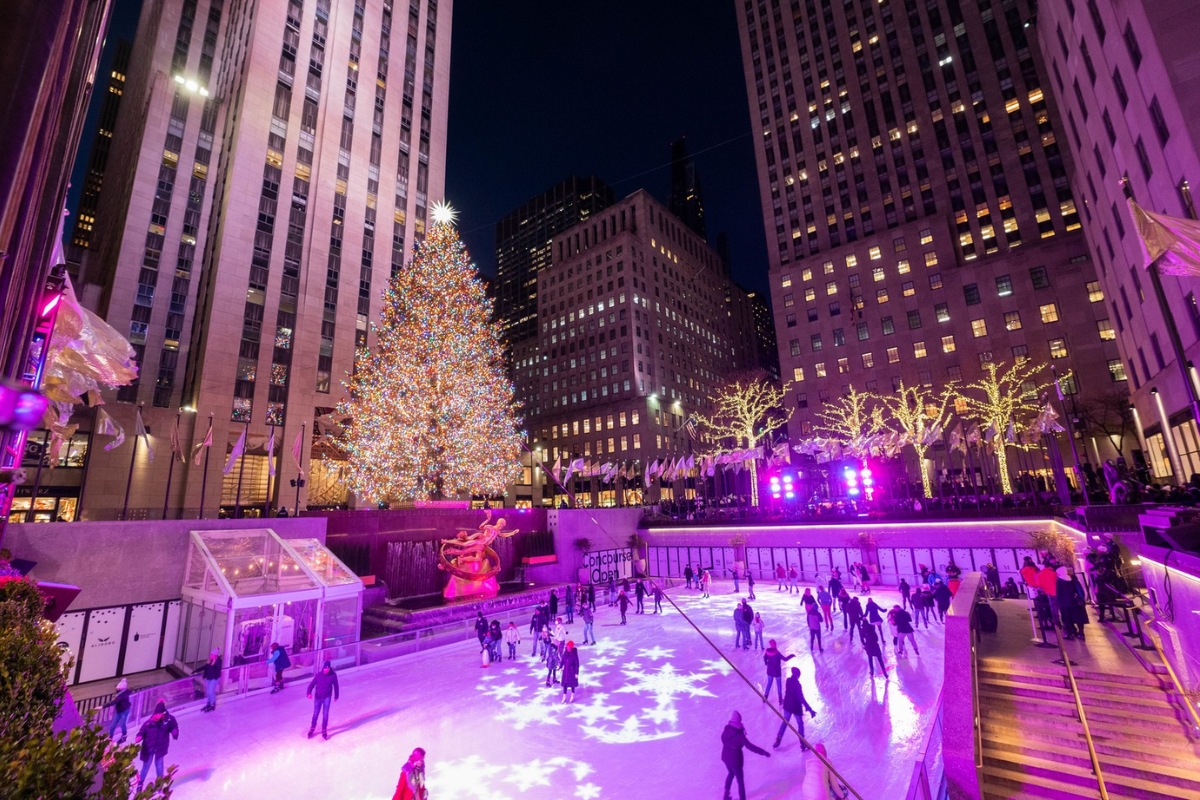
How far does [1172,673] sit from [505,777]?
14009mm

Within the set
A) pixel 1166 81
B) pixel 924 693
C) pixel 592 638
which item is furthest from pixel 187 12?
pixel 924 693

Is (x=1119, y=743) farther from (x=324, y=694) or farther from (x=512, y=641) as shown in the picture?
(x=324, y=694)

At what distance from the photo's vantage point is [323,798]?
373 inches

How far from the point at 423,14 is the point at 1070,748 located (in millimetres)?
72890

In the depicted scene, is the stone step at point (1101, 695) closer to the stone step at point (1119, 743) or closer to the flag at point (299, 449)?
the stone step at point (1119, 743)

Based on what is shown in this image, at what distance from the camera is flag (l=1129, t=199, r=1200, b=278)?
904cm

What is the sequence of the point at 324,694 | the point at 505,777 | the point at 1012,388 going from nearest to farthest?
the point at 505,777 < the point at 324,694 < the point at 1012,388

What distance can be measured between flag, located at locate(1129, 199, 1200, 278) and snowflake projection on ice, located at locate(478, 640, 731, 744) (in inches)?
532

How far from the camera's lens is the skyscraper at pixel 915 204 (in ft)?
177

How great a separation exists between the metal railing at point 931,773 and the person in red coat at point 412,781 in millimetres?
7207

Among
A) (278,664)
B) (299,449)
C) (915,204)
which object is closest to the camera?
(278,664)

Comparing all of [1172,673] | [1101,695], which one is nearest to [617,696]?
[1101,695]

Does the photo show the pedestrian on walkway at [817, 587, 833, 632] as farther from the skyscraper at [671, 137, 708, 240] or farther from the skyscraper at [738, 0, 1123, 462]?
the skyscraper at [671, 137, 708, 240]

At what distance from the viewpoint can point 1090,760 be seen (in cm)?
940
